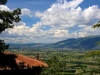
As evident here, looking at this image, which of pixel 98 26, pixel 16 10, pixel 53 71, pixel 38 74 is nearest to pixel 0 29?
pixel 16 10

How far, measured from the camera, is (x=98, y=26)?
13.2 m

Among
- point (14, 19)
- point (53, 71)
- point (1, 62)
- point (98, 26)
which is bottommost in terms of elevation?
point (53, 71)

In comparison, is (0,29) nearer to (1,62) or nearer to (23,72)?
(1,62)

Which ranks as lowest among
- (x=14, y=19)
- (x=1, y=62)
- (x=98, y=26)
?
(x=1, y=62)

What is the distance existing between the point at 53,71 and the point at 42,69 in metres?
6.65

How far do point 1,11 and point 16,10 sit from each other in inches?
51.3

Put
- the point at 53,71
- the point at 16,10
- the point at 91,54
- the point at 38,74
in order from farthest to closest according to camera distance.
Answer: the point at 53,71, the point at 38,74, the point at 16,10, the point at 91,54

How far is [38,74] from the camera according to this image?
27.0m

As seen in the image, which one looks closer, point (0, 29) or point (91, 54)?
point (91, 54)

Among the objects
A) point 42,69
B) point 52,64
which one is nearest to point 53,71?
point 52,64

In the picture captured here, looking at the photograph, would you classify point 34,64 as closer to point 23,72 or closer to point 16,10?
point 23,72

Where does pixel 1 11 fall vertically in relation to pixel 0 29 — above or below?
above

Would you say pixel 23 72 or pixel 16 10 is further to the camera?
pixel 23 72

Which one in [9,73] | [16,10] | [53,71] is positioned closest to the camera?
[16,10]
